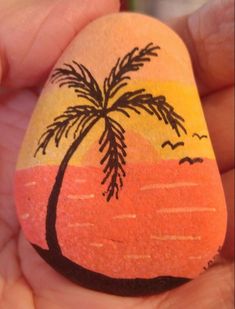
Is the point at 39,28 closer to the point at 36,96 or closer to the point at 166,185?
the point at 36,96

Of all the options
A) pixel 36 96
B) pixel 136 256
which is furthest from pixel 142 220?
pixel 36 96

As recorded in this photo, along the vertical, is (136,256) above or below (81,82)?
below

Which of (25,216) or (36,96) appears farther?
(36,96)

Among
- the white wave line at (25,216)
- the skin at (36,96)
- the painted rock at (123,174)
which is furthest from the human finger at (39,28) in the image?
the white wave line at (25,216)

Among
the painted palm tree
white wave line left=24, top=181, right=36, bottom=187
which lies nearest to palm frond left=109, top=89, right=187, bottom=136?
the painted palm tree

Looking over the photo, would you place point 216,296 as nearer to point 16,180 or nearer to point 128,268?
point 128,268


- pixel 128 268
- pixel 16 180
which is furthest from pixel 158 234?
pixel 16 180
